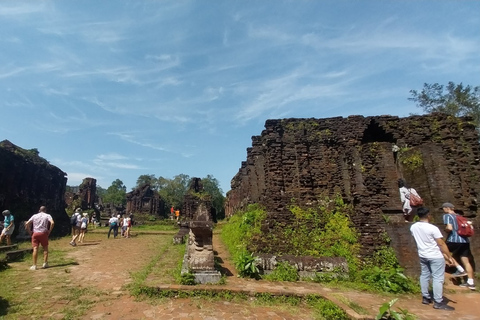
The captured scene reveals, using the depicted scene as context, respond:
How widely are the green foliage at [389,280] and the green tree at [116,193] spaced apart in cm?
7237

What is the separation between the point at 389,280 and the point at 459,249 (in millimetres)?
1846

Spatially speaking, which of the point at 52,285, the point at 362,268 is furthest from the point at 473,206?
the point at 52,285

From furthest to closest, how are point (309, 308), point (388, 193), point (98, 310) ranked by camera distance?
1. point (388, 193)
2. point (309, 308)
3. point (98, 310)

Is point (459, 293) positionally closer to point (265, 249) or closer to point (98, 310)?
point (265, 249)

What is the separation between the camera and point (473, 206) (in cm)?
852

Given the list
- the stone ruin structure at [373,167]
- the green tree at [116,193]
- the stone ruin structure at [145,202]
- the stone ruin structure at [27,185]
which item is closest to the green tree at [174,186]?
the green tree at [116,193]

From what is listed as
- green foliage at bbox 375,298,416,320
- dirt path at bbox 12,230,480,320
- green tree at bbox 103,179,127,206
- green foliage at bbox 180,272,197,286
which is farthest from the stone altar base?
green tree at bbox 103,179,127,206

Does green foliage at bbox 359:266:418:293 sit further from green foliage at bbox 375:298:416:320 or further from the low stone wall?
green foliage at bbox 375:298:416:320

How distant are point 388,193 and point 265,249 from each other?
3918mm

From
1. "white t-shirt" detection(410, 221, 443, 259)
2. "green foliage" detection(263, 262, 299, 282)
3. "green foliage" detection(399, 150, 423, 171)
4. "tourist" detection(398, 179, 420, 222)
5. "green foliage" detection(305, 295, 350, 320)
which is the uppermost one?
"green foliage" detection(399, 150, 423, 171)

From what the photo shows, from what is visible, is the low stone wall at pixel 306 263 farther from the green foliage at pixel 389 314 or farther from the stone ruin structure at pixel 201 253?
the green foliage at pixel 389 314

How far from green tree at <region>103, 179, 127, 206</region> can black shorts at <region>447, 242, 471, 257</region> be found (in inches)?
2880

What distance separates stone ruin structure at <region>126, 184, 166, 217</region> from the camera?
3959 cm

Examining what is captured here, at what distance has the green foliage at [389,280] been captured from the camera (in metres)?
5.91
